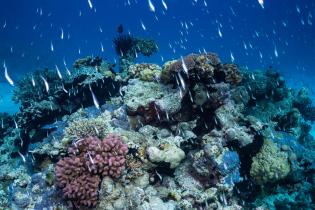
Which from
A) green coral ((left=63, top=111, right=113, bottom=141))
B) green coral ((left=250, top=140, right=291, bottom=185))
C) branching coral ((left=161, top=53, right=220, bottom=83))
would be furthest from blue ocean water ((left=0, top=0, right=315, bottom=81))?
green coral ((left=250, top=140, right=291, bottom=185))

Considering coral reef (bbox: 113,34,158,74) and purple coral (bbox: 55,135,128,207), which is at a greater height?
coral reef (bbox: 113,34,158,74)

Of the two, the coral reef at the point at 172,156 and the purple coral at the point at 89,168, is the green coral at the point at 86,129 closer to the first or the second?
the coral reef at the point at 172,156

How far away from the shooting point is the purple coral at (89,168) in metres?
5.55

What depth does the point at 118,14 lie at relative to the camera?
121438 mm

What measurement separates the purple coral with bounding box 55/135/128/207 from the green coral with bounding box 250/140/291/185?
110 inches

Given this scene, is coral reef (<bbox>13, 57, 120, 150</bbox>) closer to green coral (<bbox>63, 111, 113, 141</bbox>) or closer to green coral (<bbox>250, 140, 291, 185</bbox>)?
green coral (<bbox>63, 111, 113, 141</bbox>)

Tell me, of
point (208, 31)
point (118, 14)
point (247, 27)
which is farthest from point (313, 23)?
point (118, 14)

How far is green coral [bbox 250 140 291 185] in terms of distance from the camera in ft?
21.2

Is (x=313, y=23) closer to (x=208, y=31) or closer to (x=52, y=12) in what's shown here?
(x=208, y=31)

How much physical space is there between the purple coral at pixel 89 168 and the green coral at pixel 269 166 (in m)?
2.80

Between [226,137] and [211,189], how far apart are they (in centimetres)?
113

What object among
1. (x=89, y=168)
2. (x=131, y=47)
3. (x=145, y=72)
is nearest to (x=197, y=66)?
(x=145, y=72)

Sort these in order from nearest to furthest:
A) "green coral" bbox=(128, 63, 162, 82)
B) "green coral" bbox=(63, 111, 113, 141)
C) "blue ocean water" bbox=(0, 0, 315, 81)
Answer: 1. "green coral" bbox=(63, 111, 113, 141)
2. "green coral" bbox=(128, 63, 162, 82)
3. "blue ocean water" bbox=(0, 0, 315, 81)

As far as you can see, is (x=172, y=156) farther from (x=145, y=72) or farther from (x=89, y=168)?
A: (x=145, y=72)
